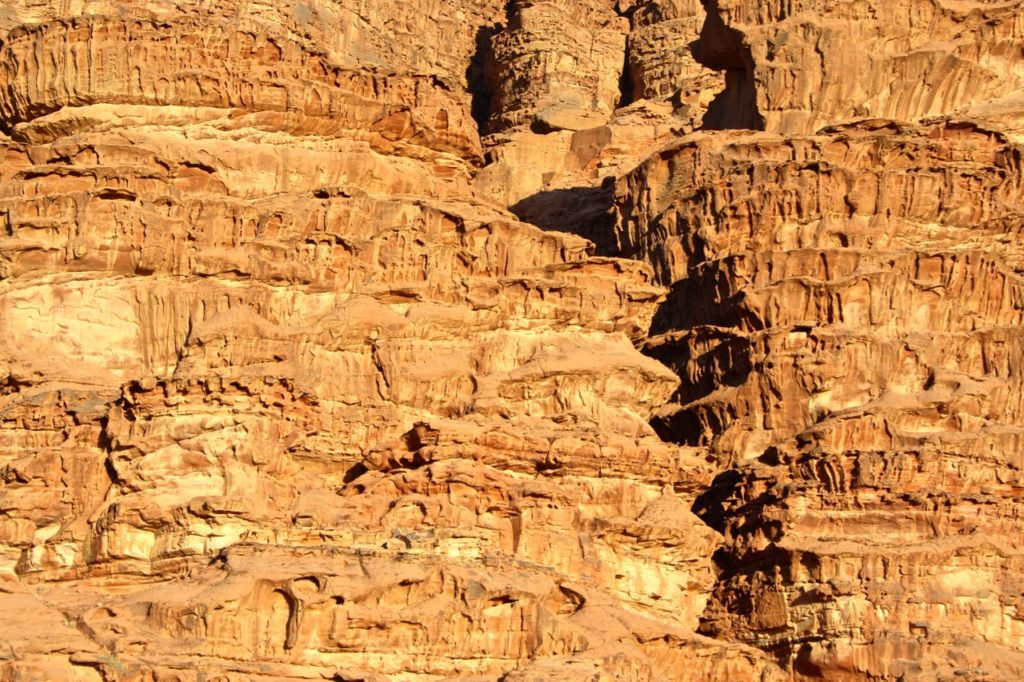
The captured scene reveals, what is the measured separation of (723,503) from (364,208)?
331 inches

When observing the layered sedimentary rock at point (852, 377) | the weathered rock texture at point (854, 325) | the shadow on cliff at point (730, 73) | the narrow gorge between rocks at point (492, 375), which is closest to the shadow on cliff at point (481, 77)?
the shadow on cliff at point (730, 73)

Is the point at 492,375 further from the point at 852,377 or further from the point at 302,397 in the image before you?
the point at 852,377

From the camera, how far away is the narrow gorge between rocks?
4200cm

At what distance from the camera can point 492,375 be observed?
1898 inches

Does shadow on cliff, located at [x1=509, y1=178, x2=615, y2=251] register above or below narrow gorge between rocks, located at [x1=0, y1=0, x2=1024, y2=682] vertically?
above

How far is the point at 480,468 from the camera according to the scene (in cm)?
4441

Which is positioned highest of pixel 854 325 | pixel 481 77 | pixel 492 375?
pixel 481 77

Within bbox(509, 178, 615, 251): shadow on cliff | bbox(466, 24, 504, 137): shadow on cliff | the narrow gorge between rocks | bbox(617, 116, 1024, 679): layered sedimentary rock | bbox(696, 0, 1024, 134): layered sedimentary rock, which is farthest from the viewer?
bbox(466, 24, 504, 137): shadow on cliff

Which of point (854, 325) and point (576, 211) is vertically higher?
point (576, 211)

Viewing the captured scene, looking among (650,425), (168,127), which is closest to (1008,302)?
(650,425)

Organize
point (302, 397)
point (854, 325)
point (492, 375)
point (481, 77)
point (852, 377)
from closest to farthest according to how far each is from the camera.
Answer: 1. point (302, 397)
2. point (492, 375)
3. point (852, 377)
4. point (854, 325)
5. point (481, 77)

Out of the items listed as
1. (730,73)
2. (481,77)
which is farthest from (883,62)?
(481,77)

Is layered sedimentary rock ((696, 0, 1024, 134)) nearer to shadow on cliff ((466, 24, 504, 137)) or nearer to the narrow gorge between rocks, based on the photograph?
the narrow gorge between rocks

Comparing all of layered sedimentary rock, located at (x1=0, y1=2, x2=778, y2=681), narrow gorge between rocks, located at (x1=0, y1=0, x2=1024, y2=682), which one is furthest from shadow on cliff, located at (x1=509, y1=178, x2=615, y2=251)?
layered sedimentary rock, located at (x1=0, y1=2, x2=778, y2=681)
